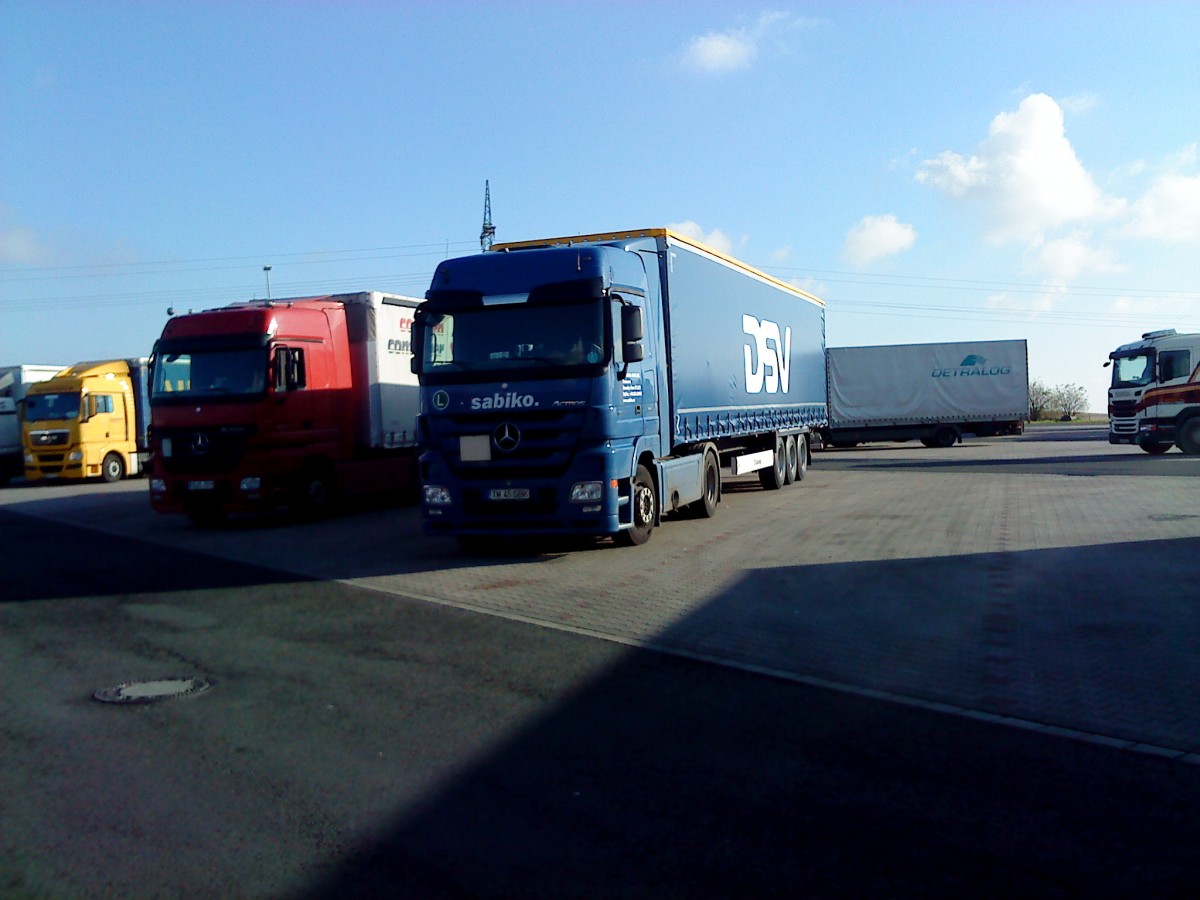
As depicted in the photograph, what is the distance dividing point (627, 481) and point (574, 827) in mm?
8232

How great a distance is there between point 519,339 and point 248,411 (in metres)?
6.21

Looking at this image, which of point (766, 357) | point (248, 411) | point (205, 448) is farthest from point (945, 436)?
point (205, 448)

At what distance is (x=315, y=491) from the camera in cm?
1816

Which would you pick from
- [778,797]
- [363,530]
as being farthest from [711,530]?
[778,797]

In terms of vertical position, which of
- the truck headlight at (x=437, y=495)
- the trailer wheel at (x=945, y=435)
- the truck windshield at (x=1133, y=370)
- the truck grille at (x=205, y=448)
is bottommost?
the trailer wheel at (x=945, y=435)

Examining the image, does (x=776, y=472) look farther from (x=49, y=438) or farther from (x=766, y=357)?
(x=49, y=438)

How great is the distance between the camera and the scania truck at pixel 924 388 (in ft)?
131

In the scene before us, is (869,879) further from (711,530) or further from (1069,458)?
(1069,458)

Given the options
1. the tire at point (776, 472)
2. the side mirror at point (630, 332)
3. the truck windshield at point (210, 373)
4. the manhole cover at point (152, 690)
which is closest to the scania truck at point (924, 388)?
the tire at point (776, 472)

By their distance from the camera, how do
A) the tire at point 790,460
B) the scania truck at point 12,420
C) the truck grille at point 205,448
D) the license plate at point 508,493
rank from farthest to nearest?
the scania truck at point 12,420, the tire at point 790,460, the truck grille at point 205,448, the license plate at point 508,493

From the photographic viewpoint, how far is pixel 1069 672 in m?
7.35

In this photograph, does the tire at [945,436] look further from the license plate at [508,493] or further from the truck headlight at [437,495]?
the truck headlight at [437,495]

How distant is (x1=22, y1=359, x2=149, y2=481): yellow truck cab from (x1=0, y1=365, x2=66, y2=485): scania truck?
2656 mm

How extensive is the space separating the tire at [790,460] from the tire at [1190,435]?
12.1 m
